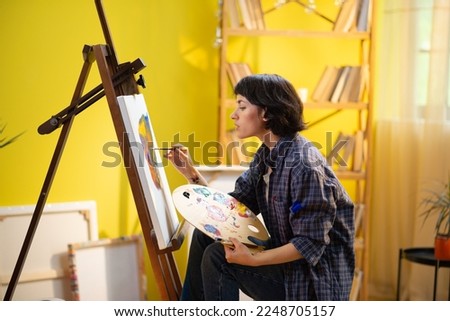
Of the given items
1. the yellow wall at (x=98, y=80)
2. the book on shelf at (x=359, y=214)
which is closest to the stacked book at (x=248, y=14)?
the yellow wall at (x=98, y=80)

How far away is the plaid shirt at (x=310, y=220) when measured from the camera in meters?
1.95

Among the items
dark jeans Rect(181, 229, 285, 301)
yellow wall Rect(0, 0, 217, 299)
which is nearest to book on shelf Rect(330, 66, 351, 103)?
yellow wall Rect(0, 0, 217, 299)

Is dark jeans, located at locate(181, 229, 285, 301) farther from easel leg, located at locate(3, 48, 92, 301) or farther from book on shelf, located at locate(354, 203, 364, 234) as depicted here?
book on shelf, located at locate(354, 203, 364, 234)

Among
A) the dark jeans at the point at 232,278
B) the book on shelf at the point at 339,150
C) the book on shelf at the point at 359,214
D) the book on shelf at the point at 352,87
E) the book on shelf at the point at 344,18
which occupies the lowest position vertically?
the book on shelf at the point at 359,214

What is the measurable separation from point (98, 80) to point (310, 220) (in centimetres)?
149

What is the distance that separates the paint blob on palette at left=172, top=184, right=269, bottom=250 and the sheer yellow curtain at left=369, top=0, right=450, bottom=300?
133 centimetres

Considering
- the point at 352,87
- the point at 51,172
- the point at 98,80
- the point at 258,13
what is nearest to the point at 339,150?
the point at 352,87

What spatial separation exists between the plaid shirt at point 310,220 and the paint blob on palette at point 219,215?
0.22 feet

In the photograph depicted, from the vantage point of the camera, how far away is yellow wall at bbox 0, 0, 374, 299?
2.91 meters

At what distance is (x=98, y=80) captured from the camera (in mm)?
3072

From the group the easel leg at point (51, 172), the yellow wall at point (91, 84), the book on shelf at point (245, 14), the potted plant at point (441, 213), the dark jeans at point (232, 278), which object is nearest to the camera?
the dark jeans at point (232, 278)

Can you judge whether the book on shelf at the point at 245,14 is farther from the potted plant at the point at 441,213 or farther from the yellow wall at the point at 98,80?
the potted plant at the point at 441,213

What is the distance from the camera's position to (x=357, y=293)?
3.25 metres

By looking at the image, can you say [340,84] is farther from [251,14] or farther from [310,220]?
[310,220]
